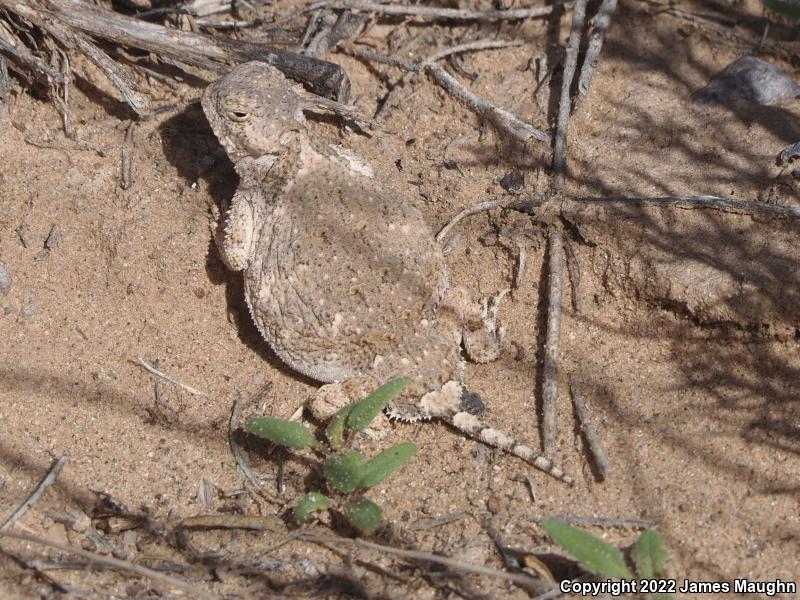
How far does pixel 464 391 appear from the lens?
434 cm

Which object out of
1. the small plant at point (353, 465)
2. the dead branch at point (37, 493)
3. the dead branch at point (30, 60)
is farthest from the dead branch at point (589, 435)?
the dead branch at point (30, 60)

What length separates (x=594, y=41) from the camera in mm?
5453

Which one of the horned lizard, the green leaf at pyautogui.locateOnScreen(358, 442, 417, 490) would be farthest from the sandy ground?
the green leaf at pyautogui.locateOnScreen(358, 442, 417, 490)

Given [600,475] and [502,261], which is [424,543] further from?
[502,261]

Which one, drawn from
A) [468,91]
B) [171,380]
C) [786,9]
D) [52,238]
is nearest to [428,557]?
[171,380]

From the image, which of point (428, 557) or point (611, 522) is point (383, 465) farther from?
point (611, 522)

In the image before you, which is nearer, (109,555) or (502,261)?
(109,555)

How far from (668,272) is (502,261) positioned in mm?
1035

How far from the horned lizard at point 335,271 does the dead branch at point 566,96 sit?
102cm

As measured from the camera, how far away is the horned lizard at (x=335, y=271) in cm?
428

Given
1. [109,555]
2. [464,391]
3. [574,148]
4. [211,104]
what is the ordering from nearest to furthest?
1. [109,555]
2. [464,391]
3. [211,104]
4. [574,148]

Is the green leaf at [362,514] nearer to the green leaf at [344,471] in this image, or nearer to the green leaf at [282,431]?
the green leaf at [344,471]

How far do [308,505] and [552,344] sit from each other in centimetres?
173

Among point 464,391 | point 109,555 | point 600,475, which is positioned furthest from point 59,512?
point 600,475
